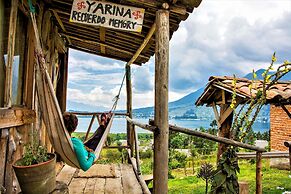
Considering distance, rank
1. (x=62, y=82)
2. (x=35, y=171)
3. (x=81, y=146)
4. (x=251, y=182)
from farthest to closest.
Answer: (x=251, y=182)
(x=62, y=82)
(x=81, y=146)
(x=35, y=171)

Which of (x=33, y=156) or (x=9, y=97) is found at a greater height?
(x=9, y=97)

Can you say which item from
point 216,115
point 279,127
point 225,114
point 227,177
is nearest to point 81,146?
point 227,177

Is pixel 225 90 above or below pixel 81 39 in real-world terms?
below

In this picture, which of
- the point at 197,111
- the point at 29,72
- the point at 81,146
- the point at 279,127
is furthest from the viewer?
the point at 279,127

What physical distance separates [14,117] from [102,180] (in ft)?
5.56

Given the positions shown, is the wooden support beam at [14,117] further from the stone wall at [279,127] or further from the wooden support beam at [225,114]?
the stone wall at [279,127]

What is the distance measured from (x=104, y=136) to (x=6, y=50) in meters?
1.28

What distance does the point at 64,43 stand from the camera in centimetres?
474

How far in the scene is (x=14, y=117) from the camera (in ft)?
6.79

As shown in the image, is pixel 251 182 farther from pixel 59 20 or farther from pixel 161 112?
pixel 59 20

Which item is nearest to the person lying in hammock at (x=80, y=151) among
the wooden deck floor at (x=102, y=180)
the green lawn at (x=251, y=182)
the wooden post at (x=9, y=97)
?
the wooden post at (x=9, y=97)

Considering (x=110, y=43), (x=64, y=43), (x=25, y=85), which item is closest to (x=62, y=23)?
(x=110, y=43)

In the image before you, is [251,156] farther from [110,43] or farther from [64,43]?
[64,43]

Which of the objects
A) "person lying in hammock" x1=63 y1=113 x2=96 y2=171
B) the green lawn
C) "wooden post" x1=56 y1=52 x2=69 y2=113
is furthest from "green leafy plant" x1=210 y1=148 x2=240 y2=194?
the green lawn
